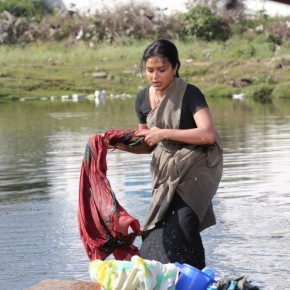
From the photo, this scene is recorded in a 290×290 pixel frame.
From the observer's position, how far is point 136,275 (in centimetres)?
512

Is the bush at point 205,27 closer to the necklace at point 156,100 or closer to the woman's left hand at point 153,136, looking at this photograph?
the necklace at point 156,100

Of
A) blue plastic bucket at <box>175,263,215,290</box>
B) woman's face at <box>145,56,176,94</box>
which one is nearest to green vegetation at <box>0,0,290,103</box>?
woman's face at <box>145,56,176,94</box>

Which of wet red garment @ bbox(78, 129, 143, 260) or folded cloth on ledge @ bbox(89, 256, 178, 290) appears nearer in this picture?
folded cloth on ledge @ bbox(89, 256, 178, 290)

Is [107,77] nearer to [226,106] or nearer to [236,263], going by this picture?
[226,106]

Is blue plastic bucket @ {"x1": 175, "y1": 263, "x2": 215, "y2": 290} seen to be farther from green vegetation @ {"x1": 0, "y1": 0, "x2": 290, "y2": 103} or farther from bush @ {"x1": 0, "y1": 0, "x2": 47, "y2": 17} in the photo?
bush @ {"x1": 0, "y1": 0, "x2": 47, "y2": 17}

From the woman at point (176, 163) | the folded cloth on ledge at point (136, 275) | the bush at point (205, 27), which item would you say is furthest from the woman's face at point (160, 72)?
the bush at point (205, 27)

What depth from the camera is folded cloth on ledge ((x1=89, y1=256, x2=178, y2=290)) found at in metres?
5.11

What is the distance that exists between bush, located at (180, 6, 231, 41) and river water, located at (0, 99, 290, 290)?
1358 centimetres

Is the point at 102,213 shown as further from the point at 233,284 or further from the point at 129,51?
the point at 129,51

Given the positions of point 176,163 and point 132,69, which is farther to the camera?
point 132,69

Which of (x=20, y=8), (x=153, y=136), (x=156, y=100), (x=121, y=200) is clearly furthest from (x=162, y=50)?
(x=20, y=8)

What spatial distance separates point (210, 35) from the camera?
3350 centimetres

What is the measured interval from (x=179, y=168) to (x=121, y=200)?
15.5ft

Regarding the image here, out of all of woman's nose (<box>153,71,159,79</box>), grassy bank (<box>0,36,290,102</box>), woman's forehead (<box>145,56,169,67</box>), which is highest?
woman's forehead (<box>145,56,169,67</box>)
